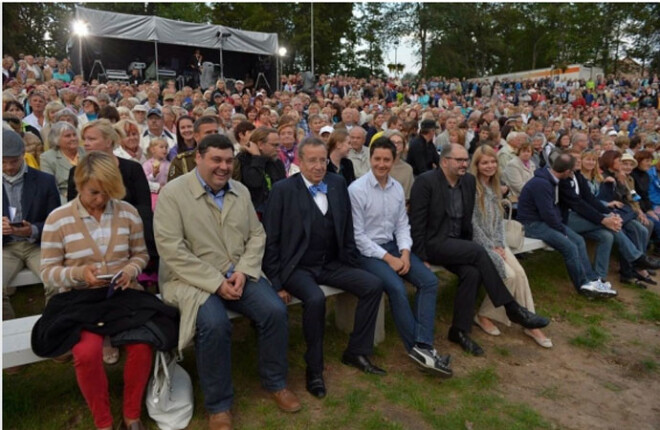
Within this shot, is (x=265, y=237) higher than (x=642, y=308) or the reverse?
higher

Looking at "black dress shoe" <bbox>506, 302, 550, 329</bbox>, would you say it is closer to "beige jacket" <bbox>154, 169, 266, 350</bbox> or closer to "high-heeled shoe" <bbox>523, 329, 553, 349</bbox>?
"high-heeled shoe" <bbox>523, 329, 553, 349</bbox>

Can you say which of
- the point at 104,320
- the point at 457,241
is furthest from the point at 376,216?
the point at 104,320

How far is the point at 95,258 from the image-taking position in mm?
2779

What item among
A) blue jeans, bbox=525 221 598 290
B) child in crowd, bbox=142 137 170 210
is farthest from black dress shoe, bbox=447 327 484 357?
child in crowd, bbox=142 137 170 210

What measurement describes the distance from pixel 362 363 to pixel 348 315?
59 centimetres

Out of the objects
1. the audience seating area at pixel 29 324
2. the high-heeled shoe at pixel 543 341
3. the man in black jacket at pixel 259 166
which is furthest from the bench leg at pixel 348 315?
the high-heeled shoe at pixel 543 341

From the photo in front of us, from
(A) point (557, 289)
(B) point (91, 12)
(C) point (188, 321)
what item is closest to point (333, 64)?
(B) point (91, 12)

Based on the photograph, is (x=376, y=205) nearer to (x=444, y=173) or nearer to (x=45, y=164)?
(x=444, y=173)

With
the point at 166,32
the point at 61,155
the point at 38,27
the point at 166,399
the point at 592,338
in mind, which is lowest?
the point at 592,338

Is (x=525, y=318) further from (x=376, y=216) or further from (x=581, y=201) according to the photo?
(x=581, y=201)

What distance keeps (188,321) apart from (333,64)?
36.5 m

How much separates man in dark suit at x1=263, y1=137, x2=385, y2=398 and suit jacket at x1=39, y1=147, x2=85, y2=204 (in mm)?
2055

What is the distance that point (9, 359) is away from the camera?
2576 mm

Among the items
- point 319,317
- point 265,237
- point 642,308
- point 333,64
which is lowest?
point 642,308
